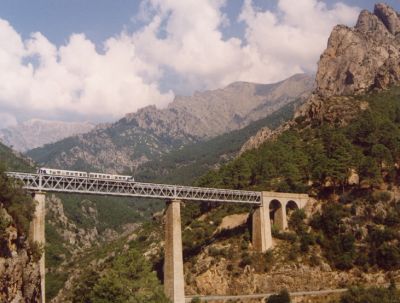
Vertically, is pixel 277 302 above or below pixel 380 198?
below

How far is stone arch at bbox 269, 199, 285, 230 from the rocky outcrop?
53.7 m

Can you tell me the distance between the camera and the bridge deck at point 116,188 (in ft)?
203

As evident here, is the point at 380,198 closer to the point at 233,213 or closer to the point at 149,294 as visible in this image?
the point at 233,213

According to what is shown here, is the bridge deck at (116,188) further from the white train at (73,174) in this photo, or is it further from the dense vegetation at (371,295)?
the dense vegetation at (371,295)

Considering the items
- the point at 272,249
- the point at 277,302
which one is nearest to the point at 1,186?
the point at 277,302

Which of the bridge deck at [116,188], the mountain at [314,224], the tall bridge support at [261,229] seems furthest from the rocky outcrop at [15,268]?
the tall bridge support at [261,229]

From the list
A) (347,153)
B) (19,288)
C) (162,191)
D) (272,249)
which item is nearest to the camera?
(19,288)

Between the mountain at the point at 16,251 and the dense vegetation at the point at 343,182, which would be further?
the dense vegetation at the point at 343,182

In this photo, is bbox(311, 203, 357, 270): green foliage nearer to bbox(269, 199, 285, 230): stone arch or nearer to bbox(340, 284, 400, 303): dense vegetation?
bbox(269, 199, 285, 230): stone arch

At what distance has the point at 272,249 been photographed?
86.5 m

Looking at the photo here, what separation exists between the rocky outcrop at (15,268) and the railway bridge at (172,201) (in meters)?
9.31

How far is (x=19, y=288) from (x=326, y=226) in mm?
60960

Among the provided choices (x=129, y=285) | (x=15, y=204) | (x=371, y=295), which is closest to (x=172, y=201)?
(x=129, y=285)

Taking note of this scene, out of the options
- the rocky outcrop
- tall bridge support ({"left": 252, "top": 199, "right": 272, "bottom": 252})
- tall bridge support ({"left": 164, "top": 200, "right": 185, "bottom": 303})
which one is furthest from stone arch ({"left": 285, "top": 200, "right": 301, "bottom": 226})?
the rocky outcrop
